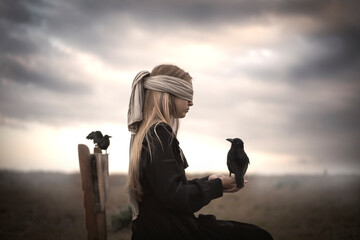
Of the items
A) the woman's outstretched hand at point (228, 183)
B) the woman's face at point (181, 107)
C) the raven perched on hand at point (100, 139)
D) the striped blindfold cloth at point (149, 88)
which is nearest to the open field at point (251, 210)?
the raven perched on hand at point (100, 139)

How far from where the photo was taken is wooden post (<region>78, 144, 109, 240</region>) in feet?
9.37

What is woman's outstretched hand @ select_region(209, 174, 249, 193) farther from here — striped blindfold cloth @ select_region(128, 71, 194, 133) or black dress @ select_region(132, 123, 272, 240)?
striped blindfold cloth @ select_region(128, 71, 194, 133)

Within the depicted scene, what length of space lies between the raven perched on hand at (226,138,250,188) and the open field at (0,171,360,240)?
4.47 m

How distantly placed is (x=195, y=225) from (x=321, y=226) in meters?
6.03

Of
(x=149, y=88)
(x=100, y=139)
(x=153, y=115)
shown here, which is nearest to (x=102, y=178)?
(x=100, y=139)

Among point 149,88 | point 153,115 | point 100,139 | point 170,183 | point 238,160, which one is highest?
point 149,88

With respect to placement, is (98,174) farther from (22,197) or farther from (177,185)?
(22,197)

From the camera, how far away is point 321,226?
775 centimetres

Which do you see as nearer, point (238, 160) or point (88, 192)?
point (88, 192)

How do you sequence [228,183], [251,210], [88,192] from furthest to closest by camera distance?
[251,210], [228,183], [88,192]

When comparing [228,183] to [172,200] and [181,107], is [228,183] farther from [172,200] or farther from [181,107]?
[181,107]

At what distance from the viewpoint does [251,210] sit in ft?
32.7

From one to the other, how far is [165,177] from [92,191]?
0.69m

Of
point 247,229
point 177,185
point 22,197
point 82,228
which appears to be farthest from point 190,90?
point 22,197
